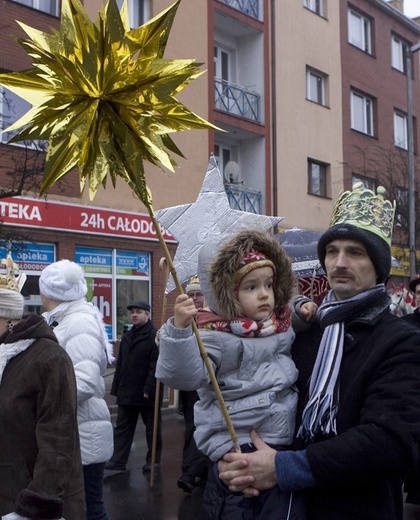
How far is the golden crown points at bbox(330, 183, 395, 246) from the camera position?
2506 millimetres

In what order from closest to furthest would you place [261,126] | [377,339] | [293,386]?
[377,339] → [293,386] → [261,126]

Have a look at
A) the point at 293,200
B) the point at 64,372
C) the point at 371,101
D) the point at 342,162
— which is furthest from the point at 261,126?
the point at 64,372

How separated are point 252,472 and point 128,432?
20.2 ft

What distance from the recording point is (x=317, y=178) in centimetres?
2258

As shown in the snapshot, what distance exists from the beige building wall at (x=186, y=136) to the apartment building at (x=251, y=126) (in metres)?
0.03

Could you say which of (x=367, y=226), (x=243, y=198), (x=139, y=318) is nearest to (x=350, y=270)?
(x=367, y=226)

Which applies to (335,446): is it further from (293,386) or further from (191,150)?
(191,150)

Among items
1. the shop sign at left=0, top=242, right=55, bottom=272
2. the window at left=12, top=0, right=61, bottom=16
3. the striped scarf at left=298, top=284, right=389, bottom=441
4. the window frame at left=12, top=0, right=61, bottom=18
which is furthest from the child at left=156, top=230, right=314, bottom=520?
the window at left=12, top=0, right=61, bottom=16

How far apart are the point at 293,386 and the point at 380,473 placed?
0.54 m

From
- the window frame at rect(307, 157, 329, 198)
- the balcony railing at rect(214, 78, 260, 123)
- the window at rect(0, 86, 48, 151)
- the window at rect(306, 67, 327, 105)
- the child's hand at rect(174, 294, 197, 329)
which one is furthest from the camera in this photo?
the window at rect(306, 67, 327, 105)

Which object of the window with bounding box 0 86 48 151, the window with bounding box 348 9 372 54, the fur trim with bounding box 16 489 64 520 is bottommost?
the fur trim with bounding box 16 489 64 520

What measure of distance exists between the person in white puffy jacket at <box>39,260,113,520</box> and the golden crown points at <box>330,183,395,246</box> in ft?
7.75

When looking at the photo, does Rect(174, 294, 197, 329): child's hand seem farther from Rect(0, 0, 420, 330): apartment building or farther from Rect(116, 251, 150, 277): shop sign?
Rect(116, 251, 150, 277): shop sign

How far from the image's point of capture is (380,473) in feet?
7.03
